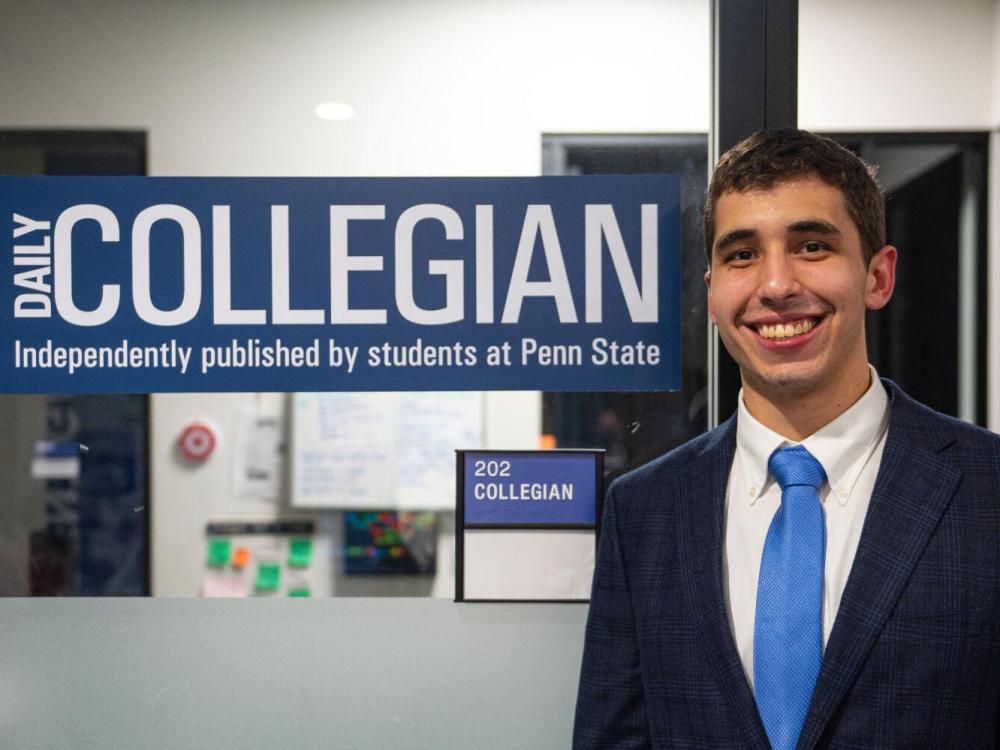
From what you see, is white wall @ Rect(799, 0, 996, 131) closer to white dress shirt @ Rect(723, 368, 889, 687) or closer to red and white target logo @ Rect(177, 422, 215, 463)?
white dress shirt @ Rect(723, 368, 889, 687)

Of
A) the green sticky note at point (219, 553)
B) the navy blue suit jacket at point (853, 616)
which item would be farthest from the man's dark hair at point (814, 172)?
the green sticky note at point (219, 553)

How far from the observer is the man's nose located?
1.06 meters

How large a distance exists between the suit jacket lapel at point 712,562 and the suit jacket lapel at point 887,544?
85mm

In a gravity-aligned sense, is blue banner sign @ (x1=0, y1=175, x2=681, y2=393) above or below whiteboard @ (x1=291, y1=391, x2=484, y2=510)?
above

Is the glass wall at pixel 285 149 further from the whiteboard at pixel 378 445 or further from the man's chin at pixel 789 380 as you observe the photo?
the man's chin at pixel 789 380

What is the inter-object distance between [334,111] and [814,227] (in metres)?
0.87

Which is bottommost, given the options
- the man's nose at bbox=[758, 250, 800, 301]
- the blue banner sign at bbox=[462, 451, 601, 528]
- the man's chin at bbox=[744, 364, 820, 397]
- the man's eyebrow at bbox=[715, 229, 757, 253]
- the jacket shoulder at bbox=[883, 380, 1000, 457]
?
the blue banner sign at bbox=[462, 451, 601, 528]

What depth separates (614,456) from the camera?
58.3 inches

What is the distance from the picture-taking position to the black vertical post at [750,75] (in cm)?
146

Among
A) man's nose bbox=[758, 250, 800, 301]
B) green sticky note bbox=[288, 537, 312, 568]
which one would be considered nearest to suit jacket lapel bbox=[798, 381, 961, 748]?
man's nose bbox=[758, 250, 800, 301]

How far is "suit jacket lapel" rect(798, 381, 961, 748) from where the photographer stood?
0.98 metres

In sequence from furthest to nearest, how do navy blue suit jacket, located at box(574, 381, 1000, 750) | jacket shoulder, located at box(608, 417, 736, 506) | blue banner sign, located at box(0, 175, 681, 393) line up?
blue banner sign, located at box(0, 175, 681, 393), jacket shoulder, located at box(608, 417, 736, 506), navy blue suit jacket, located at box(574, 381, 1000, 750)

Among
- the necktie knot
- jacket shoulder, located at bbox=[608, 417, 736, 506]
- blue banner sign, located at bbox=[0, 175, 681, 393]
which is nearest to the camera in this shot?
the necktie knot

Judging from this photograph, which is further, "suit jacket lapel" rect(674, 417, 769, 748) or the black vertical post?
the black vertical post
